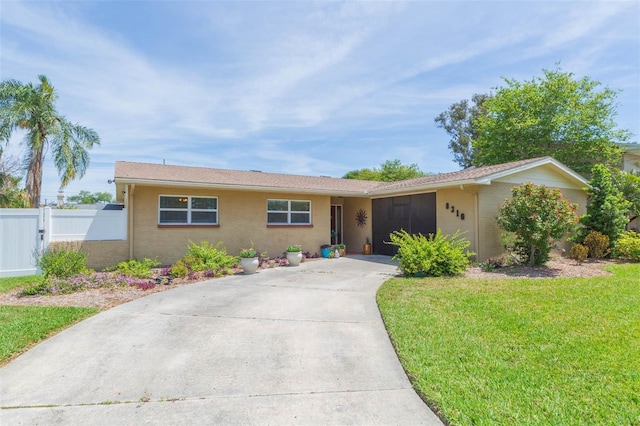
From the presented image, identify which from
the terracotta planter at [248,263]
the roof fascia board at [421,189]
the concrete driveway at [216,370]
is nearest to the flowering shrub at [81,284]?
the concrete driveway at [216,370]

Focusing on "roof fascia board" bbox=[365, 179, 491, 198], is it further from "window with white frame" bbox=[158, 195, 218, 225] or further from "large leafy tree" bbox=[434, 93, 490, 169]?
"large leafy tree" bbox=[434, 93, 490, 169]

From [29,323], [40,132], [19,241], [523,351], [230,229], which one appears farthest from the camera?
[40,132]

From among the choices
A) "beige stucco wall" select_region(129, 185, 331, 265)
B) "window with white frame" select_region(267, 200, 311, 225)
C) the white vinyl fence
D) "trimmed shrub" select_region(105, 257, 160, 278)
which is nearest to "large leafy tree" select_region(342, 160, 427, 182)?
"beige stucco wall" select_region(129, 185, 331, 265)

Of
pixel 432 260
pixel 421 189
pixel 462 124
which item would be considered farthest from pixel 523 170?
pixel 462 124

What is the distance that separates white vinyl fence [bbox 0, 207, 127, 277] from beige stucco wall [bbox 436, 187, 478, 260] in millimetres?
11563

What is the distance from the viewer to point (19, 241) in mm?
9211

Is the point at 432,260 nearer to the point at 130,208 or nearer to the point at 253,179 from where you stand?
the point at 253,179

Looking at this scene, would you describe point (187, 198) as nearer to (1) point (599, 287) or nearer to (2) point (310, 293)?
(2) point (310, 293)

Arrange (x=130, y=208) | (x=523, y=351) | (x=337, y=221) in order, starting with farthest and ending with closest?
(x=337, y=221) < (x=130, y=208) < (x=523, y=351)

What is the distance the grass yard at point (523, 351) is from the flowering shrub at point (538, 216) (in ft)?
8.63

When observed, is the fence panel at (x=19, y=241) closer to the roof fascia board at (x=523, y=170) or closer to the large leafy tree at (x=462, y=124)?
the roof fascia board at (x=523, y=170)

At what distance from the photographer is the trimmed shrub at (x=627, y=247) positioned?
10.8 metres

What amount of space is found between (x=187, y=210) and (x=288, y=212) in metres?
3.97

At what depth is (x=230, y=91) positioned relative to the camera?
12453 millimetres
